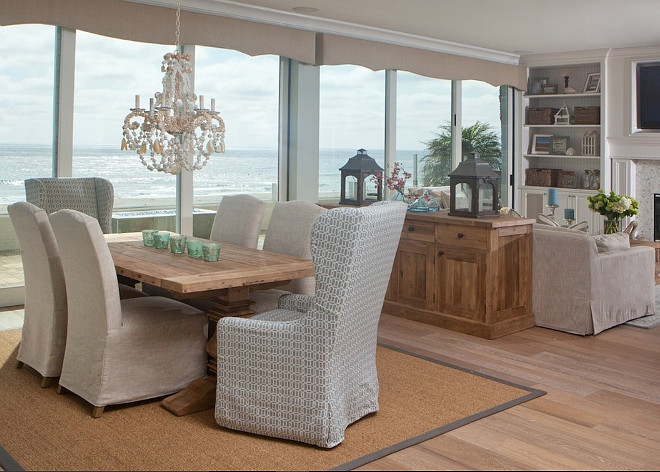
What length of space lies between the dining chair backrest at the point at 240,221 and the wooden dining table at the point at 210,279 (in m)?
0.72

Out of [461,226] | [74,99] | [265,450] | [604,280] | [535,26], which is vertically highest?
[535,26]

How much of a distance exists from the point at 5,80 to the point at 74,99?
1.71 feet

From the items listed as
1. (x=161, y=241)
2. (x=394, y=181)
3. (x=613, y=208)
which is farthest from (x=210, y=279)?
(x=613, y=208)

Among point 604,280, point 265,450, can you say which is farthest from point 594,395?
point 265,450

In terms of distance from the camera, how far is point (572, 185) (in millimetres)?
9570

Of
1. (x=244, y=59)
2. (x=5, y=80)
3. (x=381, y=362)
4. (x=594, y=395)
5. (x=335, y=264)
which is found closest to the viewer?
(x=335, y=264)

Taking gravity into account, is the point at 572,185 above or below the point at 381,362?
above

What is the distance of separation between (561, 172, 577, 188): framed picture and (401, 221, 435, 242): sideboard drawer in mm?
4667

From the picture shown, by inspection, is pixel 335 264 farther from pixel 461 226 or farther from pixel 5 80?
pixel 5 80

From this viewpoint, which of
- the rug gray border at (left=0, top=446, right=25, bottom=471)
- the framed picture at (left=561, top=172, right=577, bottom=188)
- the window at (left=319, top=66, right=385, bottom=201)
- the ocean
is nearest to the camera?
the rug gray border at (left=0, top=446, right=25, bottom=471)

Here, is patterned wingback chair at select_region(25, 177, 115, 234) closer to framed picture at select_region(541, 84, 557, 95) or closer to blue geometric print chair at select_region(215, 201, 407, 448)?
blue geometric print chair at select_region(215, 201, 407, 448)

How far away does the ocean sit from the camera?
18.8 ft

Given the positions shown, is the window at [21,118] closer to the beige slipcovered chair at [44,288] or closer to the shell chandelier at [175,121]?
the beige slipcovered chair at [44,288]

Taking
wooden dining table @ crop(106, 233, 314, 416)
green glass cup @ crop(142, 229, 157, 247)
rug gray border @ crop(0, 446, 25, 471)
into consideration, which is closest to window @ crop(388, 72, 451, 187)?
green glass cup @ crop(142, 229, 157, 247)
